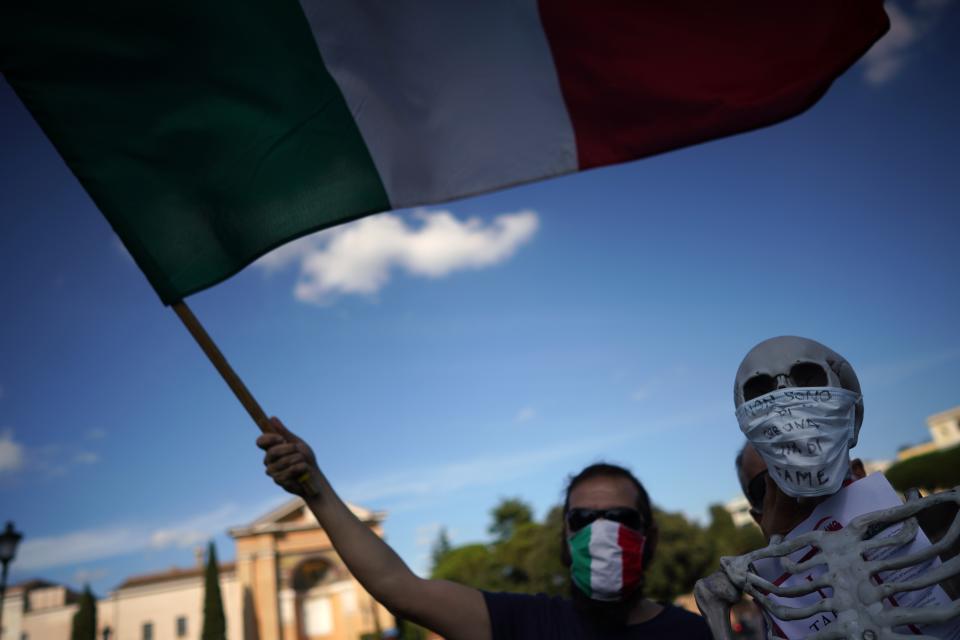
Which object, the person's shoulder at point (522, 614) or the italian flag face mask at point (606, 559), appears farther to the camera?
the italian flag face mask at point (606, 559)

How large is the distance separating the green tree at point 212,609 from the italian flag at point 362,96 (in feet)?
117

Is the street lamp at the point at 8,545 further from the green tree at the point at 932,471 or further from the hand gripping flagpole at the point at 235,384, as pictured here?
the green tree at the point at 932,471

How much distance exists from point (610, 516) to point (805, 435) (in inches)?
52.0

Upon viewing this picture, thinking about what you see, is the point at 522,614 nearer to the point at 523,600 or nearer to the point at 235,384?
the point at 523,600

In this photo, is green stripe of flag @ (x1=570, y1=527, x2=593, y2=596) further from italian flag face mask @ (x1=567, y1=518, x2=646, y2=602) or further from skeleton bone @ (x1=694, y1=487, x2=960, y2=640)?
skeleton bone @ (x1=694, y1=487, x2=960, y2=640)

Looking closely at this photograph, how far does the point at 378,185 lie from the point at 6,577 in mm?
12648

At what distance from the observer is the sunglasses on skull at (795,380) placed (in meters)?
1.83

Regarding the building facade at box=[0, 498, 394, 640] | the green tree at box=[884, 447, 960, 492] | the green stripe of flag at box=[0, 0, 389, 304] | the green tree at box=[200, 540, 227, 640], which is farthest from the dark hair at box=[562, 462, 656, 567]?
the building facade at box=[0, 498, 394, 640]

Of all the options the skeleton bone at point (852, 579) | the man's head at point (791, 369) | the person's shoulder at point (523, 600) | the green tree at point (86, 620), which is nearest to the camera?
the skeleton bone at point (852, 579)

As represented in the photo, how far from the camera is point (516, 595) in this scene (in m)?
2.67

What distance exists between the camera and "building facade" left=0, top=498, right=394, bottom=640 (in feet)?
146

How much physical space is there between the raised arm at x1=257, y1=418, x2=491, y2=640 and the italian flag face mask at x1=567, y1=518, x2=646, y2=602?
1.38 ft

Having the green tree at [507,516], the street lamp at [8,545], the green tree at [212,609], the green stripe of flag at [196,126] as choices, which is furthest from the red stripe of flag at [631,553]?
the green tree at [507,516]

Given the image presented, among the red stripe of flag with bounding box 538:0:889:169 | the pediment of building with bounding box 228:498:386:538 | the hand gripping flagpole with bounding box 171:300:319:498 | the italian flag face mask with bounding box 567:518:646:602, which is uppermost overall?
the pediment of building with bounding box 228:498:386:538
